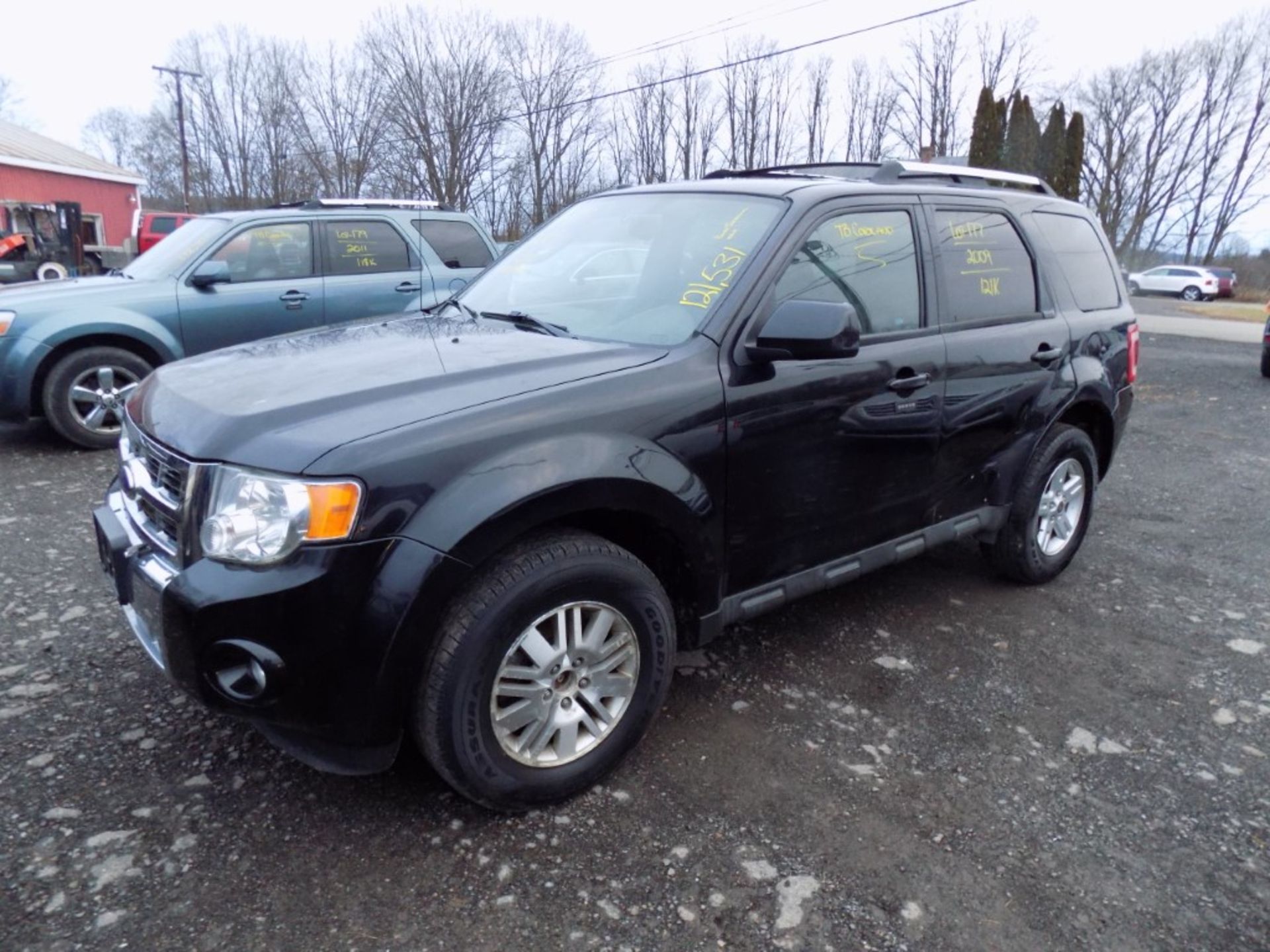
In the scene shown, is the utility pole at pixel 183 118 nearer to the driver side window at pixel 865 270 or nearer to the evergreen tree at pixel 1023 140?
the evergreen tree at pixel 1023 140

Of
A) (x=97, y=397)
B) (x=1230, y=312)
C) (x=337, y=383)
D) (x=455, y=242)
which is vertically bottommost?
(x=97, y=397)

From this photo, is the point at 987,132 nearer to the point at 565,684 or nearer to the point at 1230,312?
the point at 1230,312

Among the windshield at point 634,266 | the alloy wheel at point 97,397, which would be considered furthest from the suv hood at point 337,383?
the alloy wheel at point 97,397

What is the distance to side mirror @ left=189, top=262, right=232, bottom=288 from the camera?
21.7 feet

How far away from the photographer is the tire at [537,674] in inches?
91.1

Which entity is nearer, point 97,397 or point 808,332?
point 808,332

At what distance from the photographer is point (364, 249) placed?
743 cm

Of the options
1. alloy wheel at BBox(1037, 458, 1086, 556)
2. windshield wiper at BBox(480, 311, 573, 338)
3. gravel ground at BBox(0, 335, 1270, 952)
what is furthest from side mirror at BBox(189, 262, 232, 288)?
alloy wheel at BBox(1037, 458, 1086, 556)

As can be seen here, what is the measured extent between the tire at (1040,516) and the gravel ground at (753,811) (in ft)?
0.95

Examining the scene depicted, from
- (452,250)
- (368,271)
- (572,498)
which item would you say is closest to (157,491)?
(572,498)

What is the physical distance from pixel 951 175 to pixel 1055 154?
138 feet

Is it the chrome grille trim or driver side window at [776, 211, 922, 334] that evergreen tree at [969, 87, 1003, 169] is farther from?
the chrome grille trim

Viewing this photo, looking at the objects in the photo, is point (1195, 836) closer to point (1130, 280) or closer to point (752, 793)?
point (752, 793)

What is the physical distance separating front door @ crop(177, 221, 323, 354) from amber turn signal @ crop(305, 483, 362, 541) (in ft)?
17.0
